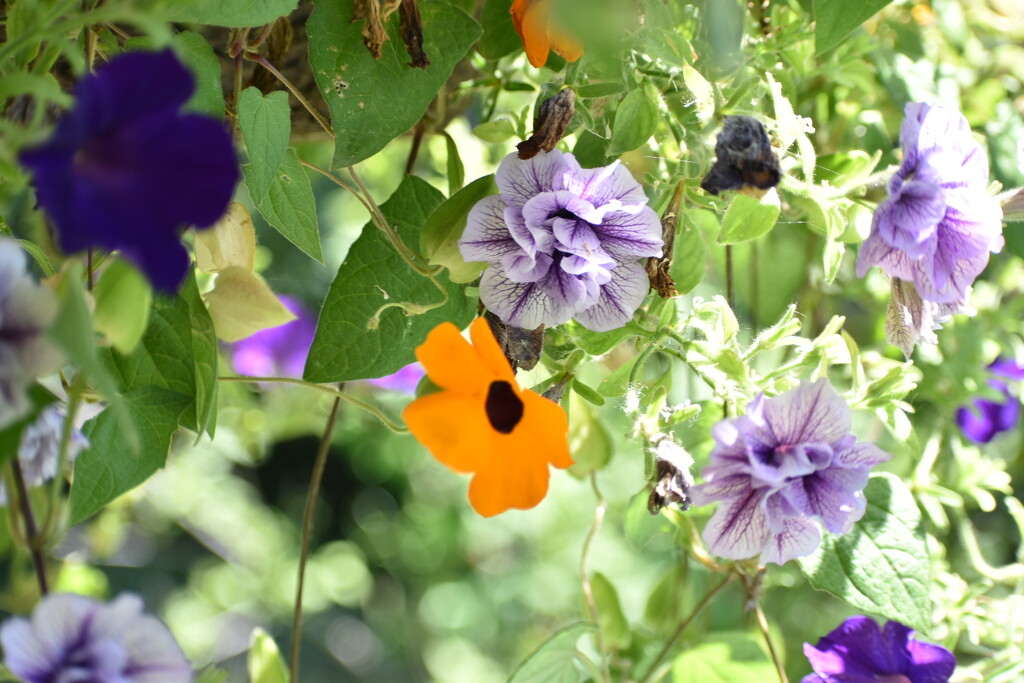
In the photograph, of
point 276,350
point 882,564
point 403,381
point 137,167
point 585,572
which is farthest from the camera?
point 276,350

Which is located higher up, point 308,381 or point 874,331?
point 308,381

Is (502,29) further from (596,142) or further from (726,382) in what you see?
(726,382)

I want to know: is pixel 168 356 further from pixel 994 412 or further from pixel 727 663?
pixel 994 412

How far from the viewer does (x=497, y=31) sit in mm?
474

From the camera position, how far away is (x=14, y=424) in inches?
9.5

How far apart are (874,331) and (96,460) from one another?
62 centimetres

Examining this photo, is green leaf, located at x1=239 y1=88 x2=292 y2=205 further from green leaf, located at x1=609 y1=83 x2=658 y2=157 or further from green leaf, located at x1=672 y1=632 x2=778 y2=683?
green leaf, located at x1=672 y1=632 x2=778 y2=683

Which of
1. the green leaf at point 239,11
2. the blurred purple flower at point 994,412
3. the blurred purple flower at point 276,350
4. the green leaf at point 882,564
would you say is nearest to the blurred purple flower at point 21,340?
the green leaf at point 239,11

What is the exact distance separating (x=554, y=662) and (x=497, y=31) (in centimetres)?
34

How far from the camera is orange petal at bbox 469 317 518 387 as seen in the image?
0.37 meters

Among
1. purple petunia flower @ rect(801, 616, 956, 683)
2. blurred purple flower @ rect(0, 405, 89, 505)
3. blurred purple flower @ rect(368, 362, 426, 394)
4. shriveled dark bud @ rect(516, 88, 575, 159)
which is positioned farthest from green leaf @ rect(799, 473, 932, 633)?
blurred purple flower @ rect(368, 362, 426, 394)

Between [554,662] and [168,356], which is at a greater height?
[168,356]

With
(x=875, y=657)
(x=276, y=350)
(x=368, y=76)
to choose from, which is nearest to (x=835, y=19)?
(x=368, y=76)

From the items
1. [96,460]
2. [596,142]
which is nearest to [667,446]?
[596,142]
